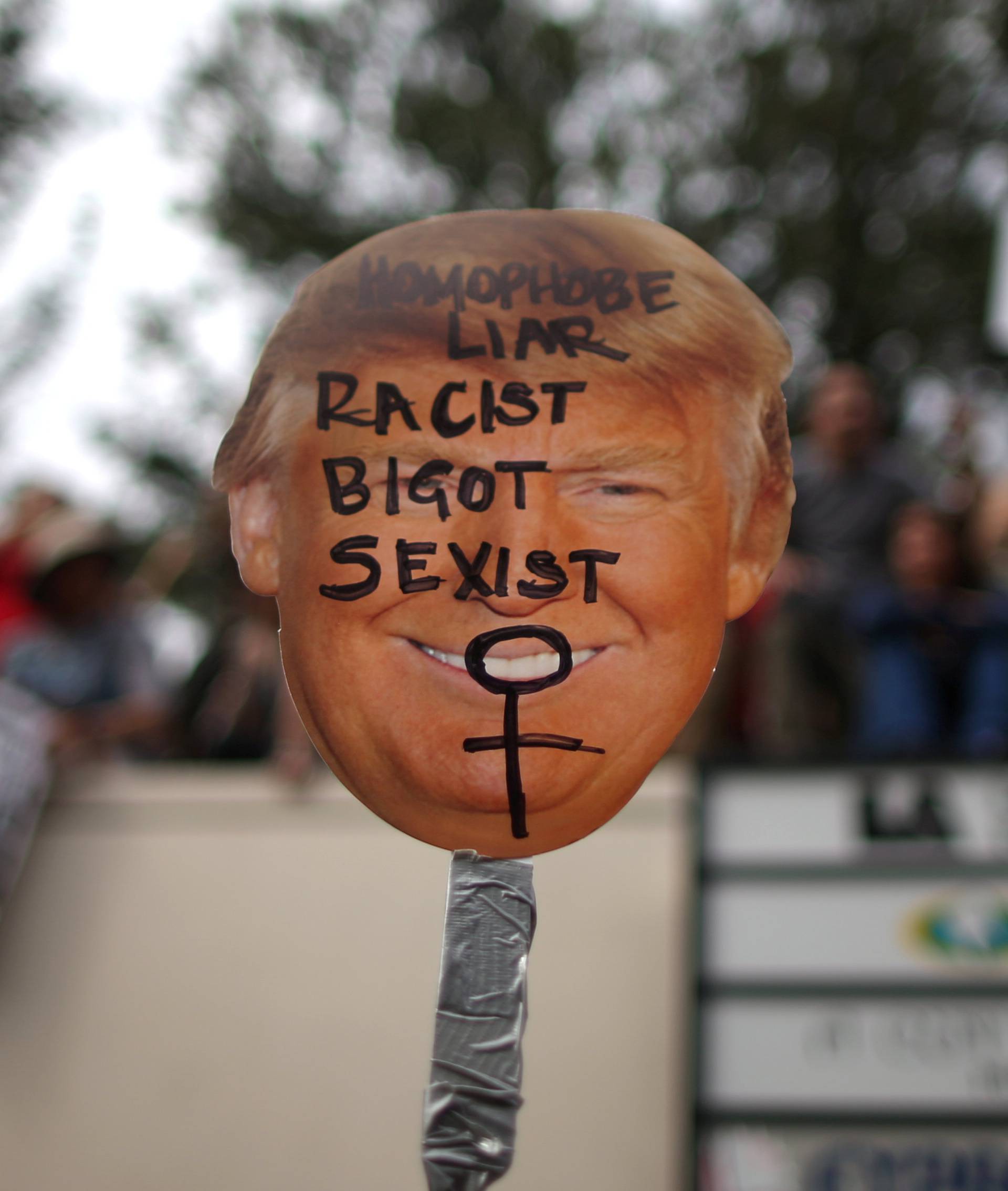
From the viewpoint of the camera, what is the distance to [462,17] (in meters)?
3.40

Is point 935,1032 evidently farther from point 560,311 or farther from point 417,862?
point 560,311

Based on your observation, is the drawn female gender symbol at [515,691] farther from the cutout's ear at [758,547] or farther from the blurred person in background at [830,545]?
the blurred person in background at [830,545]

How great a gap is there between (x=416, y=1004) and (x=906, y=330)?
285 centimetres

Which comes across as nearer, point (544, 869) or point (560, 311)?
point (560, 311)

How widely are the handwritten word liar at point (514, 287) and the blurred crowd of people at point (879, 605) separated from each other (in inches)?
28.3

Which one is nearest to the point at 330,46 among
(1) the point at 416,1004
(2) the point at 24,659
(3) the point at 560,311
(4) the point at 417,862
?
(2) the point at 24,659

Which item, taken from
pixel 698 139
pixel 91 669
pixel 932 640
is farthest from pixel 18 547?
pixel 698 139

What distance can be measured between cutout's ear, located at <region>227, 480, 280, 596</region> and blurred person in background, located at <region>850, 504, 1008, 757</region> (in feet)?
3.21

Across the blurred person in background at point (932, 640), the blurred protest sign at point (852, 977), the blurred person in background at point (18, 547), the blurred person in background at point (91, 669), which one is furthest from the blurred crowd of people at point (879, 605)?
the blurred person in background at point (18, 547)

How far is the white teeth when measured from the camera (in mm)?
346

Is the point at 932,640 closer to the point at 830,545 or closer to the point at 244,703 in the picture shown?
the point at 830,545

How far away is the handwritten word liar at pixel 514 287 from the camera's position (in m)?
0.35

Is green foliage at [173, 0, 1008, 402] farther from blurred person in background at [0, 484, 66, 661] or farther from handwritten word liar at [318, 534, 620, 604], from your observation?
handwritten word liar at [318, 534, 620, 604]

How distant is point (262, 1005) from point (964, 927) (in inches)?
45.9
